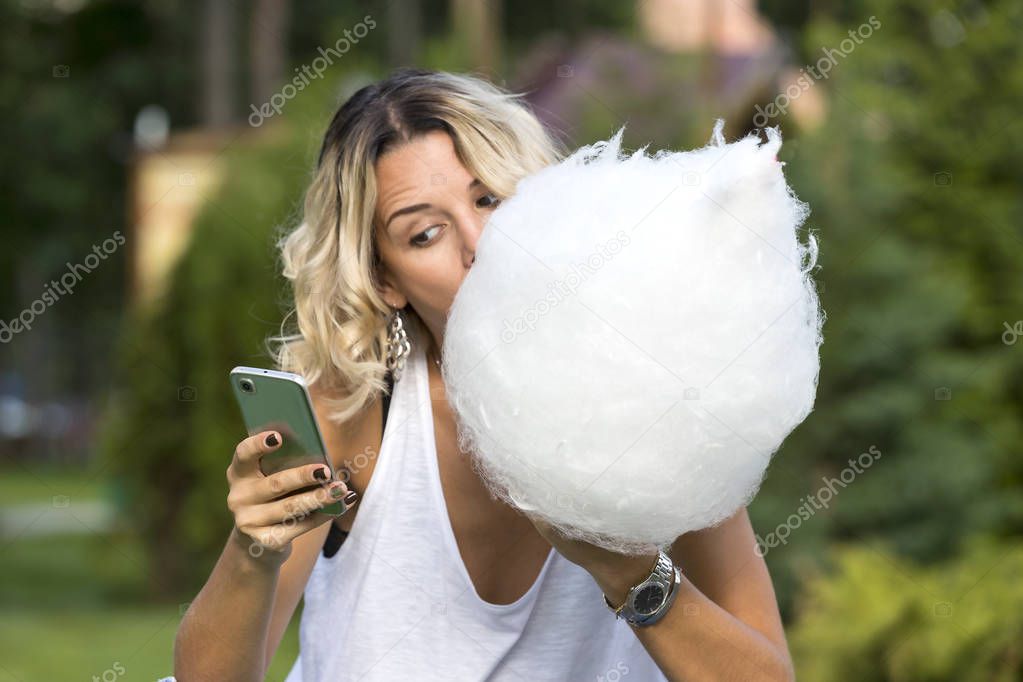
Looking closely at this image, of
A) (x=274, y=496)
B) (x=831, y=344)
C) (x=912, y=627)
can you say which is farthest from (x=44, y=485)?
(x=274, y=496)

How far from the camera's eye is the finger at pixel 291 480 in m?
1.70

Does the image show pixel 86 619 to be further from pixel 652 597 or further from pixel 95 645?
pixel 652 597

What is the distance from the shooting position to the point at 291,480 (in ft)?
5.59

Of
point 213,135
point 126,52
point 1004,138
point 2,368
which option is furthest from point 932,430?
point 2,368

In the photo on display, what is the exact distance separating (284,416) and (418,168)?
55cm

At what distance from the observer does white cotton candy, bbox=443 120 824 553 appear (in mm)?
1584

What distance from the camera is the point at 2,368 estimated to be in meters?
37.3

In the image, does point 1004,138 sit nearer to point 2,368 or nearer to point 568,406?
point 568,406
